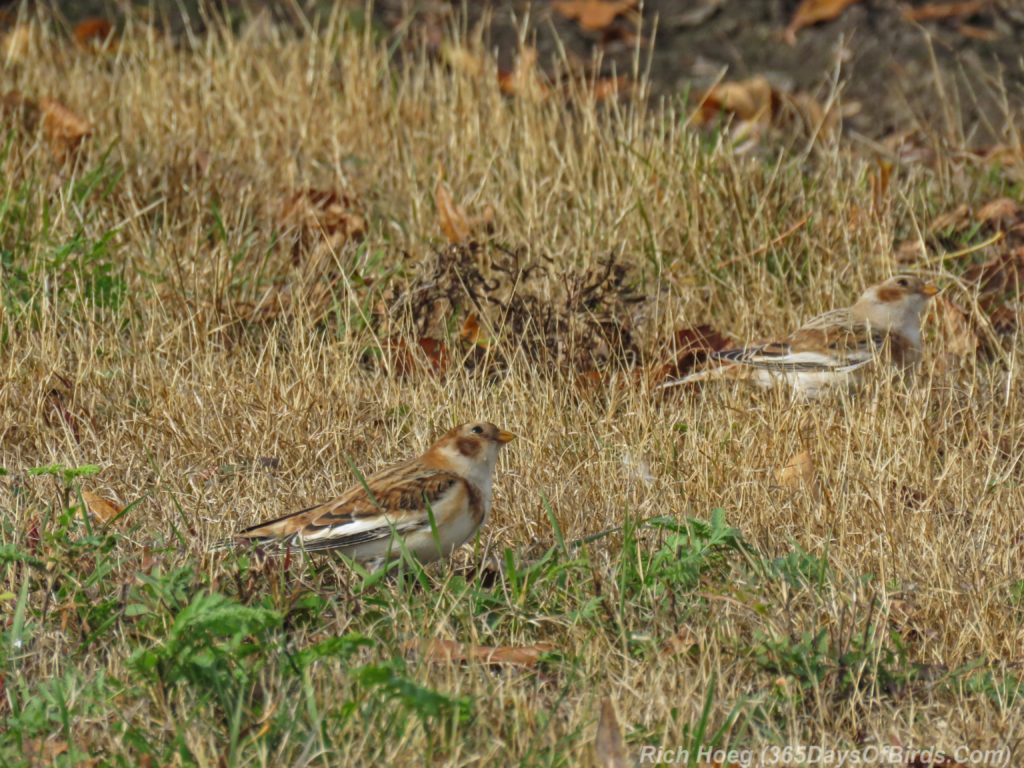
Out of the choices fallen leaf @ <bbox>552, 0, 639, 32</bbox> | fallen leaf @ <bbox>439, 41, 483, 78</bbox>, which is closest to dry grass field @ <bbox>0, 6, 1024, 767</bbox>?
fallen leaf @ <bbox>439, 41, 483, 78</bbox>

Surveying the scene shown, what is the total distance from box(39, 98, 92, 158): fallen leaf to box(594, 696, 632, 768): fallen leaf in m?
4.62

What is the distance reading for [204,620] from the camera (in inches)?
130

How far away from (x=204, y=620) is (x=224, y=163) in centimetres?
424

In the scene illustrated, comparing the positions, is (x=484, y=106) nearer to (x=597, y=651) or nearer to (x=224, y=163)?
(x=224, y=163)

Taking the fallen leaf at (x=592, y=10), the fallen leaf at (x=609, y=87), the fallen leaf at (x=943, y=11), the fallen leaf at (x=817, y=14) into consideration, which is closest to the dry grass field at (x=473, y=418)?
the fallen leaf at (x=609, y=87)

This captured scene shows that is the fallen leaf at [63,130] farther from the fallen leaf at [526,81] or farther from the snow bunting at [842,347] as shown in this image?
the snow bunting at [842,347]

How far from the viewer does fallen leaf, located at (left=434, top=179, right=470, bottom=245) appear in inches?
268

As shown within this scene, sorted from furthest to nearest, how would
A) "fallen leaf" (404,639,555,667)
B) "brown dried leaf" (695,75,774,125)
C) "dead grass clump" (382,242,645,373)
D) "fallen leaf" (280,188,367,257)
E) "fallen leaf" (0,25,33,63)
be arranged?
"brown dried leaf" (695,75,774,125) → "fallen leaf" (0,25,33,63) → "fallen leaf" (280,188,367,257) → "dead grass clump" (382,242,645,373) → "fallen leaf" (404,639,555,667)

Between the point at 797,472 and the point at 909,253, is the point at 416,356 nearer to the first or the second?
the point at 797,472

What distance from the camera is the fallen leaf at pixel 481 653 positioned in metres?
3.61

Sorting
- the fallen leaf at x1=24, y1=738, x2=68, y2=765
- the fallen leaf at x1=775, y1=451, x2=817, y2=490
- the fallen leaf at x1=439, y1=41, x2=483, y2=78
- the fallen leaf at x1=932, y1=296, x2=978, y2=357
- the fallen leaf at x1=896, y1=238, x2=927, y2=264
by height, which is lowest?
the fallen leaf at x1=932, y1=296, x2=978, y2=357

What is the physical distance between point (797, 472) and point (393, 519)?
1366 millimetres

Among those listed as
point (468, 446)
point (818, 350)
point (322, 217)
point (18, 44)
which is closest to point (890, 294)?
point (818, 350)

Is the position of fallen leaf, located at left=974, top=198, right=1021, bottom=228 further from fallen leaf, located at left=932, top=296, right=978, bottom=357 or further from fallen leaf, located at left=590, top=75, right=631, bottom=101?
fallen leaf, located at left=590, top=75, right=631, bottom=101
